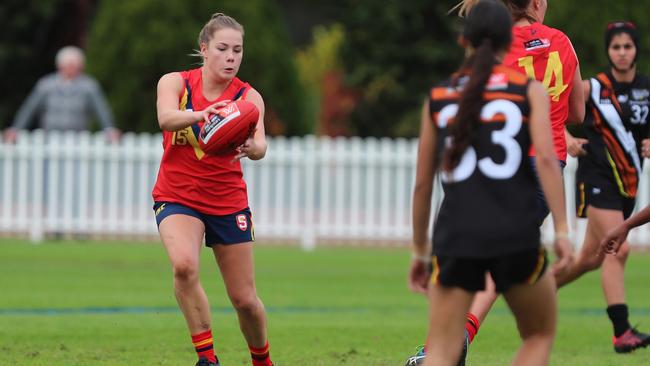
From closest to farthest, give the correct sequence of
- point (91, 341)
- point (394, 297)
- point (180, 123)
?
point (180, 123) < point (91, 341) < point (394, 297)

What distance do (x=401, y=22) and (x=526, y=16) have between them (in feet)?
78.9

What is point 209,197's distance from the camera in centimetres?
711

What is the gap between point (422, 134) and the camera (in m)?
5.27

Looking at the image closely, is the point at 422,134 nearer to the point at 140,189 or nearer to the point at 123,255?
the point at 123,255

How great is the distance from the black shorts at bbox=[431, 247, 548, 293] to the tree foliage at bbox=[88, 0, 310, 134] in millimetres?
18279

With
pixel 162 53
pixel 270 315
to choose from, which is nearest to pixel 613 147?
pixel 270 315

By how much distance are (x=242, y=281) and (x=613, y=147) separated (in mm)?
3412

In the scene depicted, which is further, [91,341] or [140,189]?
[140,189]

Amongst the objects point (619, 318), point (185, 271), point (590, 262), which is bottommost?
point (619, 318)

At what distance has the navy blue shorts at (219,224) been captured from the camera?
7.07 metres

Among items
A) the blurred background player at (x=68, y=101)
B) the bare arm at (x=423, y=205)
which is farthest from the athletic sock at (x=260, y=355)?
the blurred background player at (x=68, y=101)

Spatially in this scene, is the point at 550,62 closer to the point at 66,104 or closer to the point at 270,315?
the point at 270,315

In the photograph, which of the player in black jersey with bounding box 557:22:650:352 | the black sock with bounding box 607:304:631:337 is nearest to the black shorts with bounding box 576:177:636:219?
the player in black jersey with bounding box 557:22:650:352

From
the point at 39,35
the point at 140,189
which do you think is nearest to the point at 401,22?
the point at 39,35
